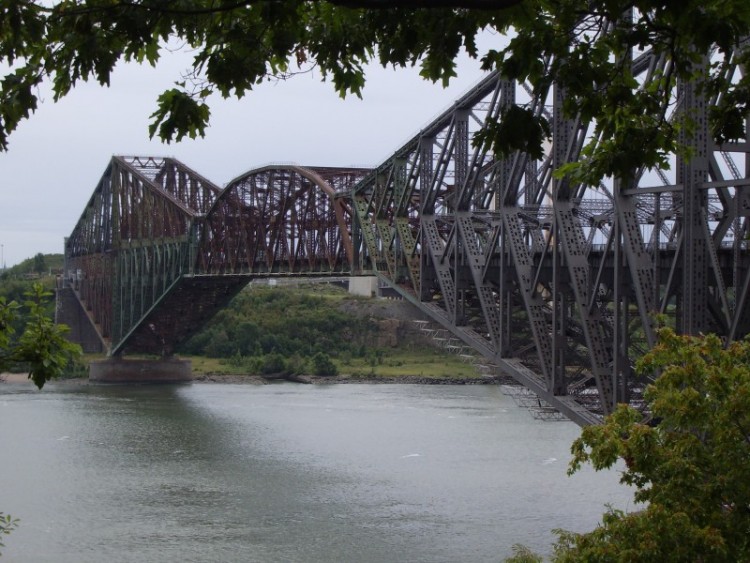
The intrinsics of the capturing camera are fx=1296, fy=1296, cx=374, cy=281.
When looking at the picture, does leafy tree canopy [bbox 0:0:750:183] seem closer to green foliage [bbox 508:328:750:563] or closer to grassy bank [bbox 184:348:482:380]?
green foliage [bbox 508:328:750:563]

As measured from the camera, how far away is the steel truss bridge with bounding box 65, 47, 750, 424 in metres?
23.1

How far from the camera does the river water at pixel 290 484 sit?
1289 inches

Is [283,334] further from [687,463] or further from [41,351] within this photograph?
[41,351]

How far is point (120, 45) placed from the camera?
25.8 ft

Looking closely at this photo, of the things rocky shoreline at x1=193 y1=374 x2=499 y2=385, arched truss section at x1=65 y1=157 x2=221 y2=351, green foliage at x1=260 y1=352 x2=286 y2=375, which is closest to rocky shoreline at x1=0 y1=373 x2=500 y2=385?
rocky shoreline at x1=193 y1=374 x2=499 y2=385

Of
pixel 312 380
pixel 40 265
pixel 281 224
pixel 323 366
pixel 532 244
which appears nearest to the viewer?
pixel 532 244

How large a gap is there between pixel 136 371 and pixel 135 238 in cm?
1043

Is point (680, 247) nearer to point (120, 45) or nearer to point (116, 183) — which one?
point (120, 45)

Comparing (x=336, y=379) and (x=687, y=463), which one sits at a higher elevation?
(x=687, y=463)

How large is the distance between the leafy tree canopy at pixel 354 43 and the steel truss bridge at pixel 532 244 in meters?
0.69

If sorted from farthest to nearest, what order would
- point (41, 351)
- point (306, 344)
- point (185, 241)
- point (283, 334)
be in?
point (283, 334), point (306, 344), point (185, 241), point (41, 351)

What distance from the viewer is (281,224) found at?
71875mm

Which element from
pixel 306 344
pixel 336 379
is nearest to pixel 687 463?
pixel 336 379

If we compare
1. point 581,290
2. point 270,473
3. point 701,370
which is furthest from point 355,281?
point 701,370
